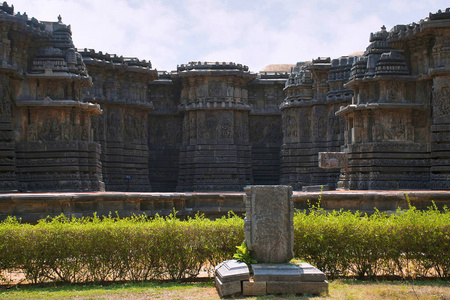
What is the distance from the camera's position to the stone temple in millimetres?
22297

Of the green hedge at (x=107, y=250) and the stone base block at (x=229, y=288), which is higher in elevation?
the green hedge at (x=107, y=250)

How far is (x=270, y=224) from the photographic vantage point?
980cm

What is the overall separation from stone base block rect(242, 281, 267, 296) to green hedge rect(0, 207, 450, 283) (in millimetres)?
1447

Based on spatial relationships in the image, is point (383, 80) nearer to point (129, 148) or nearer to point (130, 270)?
point (129, 148)

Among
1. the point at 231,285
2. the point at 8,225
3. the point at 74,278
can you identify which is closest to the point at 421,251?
the point at 231,285

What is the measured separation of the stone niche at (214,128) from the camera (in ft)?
111

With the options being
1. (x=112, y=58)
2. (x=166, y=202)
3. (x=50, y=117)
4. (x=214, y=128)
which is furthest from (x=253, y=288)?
(x=214, y=128)

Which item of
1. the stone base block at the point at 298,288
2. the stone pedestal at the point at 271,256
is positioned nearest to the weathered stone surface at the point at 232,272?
the stone pedestal at the point at 271,256

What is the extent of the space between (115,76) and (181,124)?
6056 millimetres

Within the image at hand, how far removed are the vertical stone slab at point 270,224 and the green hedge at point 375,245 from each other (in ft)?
2.37

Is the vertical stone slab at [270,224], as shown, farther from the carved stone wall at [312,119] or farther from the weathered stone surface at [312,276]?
the carved stone wall at [312,119]

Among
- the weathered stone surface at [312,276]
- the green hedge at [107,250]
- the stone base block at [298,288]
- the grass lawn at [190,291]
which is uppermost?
the green hedge at [107,250]

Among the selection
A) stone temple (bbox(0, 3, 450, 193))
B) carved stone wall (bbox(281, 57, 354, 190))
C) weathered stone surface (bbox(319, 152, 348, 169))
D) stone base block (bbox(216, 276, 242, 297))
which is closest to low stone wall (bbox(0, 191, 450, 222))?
stone base block (bbox(216, 276, 242, 297))

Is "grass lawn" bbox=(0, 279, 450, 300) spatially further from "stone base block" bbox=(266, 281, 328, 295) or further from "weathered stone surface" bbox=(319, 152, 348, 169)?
"weathered stone surface" bbox=(319, 152, 348, 169)
